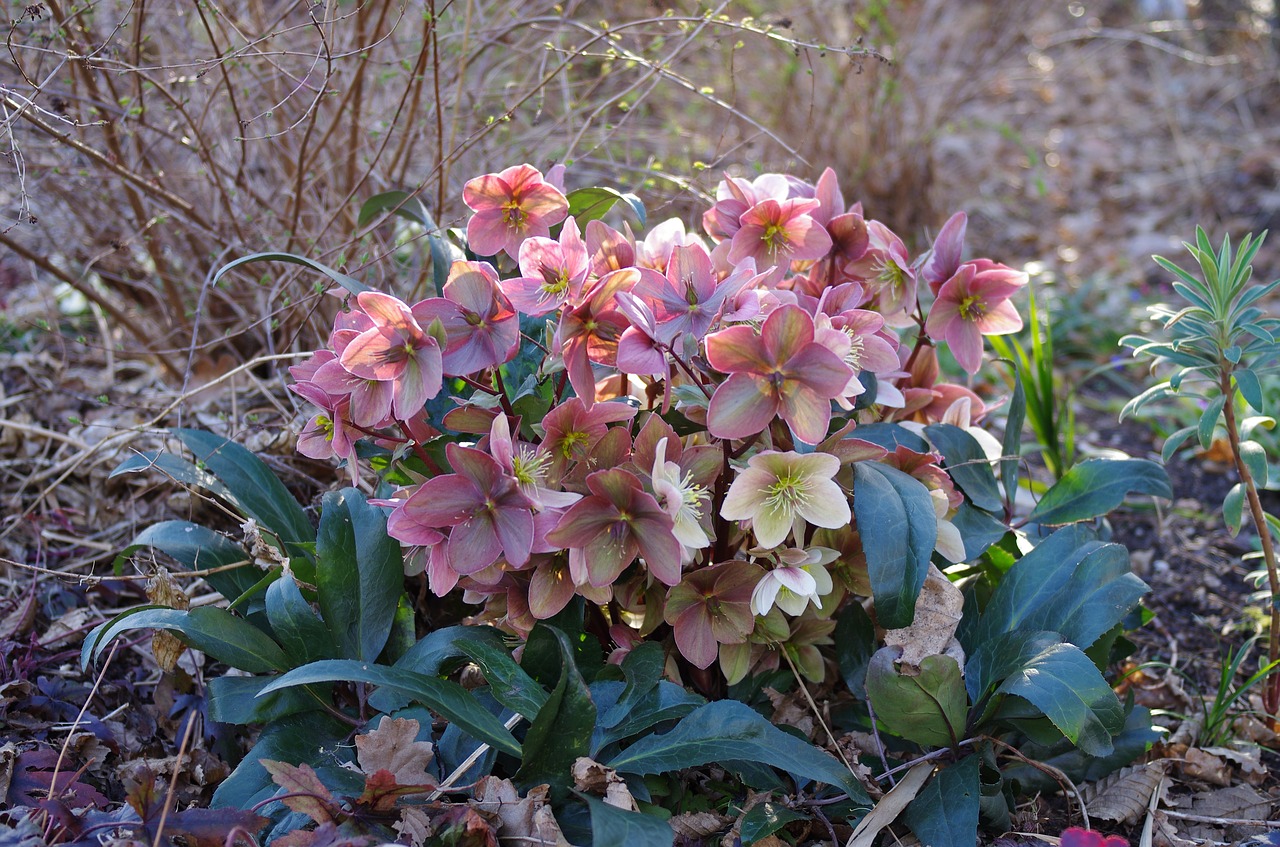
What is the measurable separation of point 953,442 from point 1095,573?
11.3 inches

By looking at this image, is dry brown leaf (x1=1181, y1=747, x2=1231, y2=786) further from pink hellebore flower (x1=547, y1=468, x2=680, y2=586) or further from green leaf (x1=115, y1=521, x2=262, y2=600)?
green leaf (x1=115, y1=521, x2=262, y2=600)

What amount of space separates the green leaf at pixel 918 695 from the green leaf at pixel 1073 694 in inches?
2.7

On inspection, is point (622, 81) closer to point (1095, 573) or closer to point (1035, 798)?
point (1095, 573)

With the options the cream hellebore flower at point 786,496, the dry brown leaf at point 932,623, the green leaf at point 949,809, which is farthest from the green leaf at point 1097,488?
the cream hellebore flower at point 786,496

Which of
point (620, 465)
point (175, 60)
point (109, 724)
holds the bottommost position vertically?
point (109, 724)

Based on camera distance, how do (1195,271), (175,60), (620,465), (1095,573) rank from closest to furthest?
1. (620,465)
2. (1095,573)
3. (175,60)
4. (1195,271)

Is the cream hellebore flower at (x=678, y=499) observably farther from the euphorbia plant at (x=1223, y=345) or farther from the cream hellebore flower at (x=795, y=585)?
the euphorbia plant at (x=1223, y=345)

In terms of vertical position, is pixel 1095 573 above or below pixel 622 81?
below

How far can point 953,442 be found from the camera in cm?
159

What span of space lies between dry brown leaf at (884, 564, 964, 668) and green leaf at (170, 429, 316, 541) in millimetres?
957

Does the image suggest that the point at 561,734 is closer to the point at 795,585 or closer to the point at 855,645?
the point at 795,585

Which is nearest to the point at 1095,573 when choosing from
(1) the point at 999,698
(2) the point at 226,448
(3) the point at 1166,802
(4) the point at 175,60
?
(1) the point at 999,698

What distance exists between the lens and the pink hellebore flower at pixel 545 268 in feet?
4.11

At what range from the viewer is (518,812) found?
1226mm
